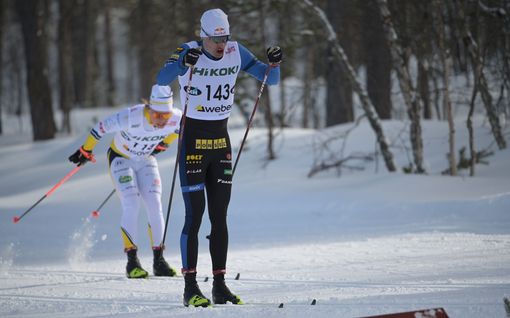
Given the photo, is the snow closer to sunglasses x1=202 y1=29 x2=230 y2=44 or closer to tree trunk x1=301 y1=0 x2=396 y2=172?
tree trunk x1=301 y1=0 x2=396 y2=172

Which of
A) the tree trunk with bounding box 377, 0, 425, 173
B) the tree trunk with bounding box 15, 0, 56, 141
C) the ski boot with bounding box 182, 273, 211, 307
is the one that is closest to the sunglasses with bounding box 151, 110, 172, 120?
the ski boot with bounding box 182, 273, 211, 307

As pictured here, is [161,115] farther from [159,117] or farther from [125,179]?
[125,179]

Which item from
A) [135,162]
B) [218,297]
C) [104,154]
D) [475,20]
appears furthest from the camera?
[104,154]

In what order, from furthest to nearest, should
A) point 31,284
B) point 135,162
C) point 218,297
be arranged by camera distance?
point 135,162 → point 31,284 → point 218,297

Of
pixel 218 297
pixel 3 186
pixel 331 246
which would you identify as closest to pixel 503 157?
pixel 331 246

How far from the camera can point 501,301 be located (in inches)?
180

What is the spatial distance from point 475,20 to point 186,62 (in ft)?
24.5

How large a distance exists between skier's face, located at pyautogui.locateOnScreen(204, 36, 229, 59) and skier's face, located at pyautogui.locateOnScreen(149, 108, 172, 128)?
1.80 meters

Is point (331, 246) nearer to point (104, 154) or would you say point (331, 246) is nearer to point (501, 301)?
point (501, 301)

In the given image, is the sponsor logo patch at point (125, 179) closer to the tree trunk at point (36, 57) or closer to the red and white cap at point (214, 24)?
the red and white cap at point (214, 24)

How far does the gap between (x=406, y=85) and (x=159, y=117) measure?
5.38m

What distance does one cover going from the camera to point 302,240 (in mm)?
8695

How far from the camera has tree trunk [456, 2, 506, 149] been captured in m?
10.5

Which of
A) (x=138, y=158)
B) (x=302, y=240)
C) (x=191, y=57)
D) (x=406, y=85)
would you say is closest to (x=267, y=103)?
(x=406, y=85)
